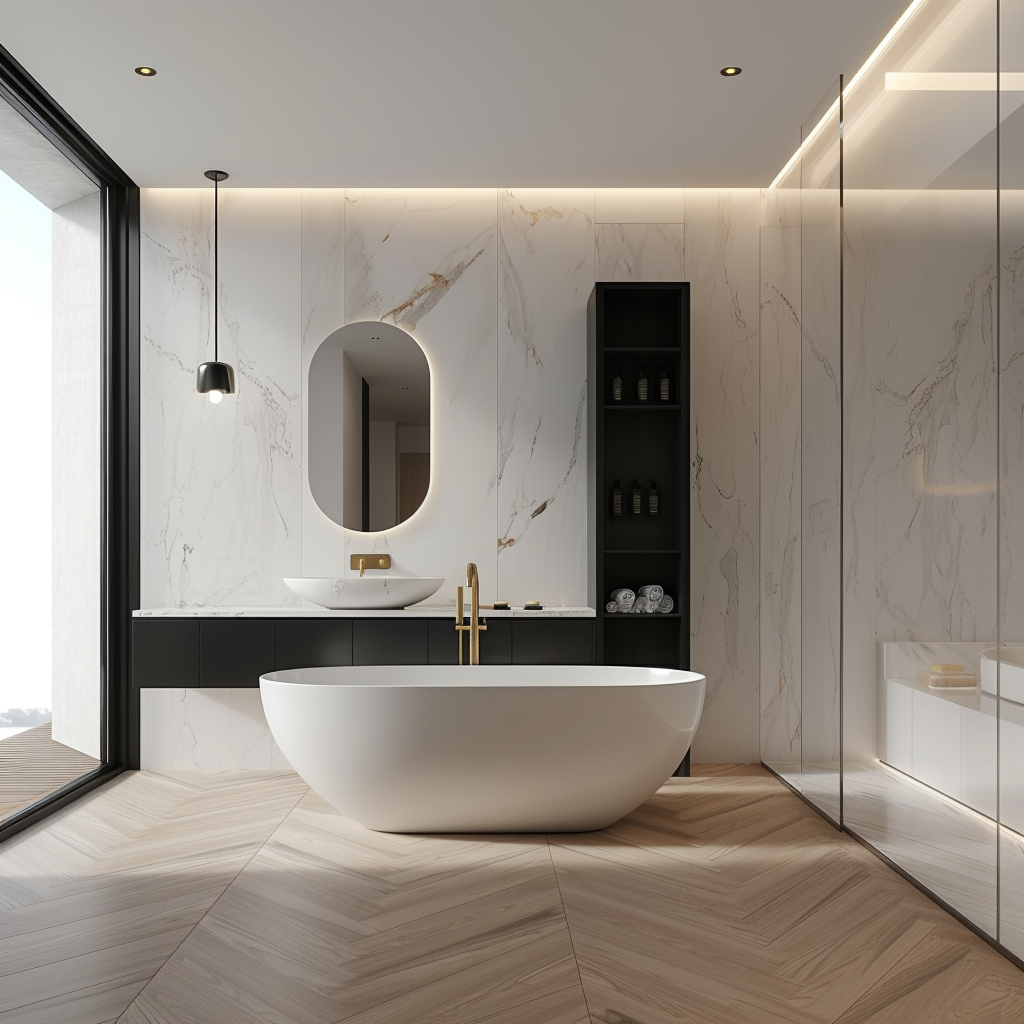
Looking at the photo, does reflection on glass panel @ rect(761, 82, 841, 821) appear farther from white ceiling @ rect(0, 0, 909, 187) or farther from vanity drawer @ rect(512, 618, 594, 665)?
vanity drawer @ rect(512, 618, 594, 665)

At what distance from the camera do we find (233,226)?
4.52 metres

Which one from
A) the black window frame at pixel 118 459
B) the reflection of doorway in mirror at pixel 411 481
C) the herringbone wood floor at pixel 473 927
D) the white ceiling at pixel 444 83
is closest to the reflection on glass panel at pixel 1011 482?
the herringbone wood floor at pixel 473 927

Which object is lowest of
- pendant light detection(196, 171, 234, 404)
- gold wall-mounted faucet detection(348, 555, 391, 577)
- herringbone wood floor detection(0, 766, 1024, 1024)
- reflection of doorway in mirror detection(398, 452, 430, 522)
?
herringbone wood floor detection(0, 766, 1024, 1024)

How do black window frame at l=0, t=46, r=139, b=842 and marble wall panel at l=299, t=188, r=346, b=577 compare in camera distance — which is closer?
black window frame at l=0, t=46, r=139, b=842

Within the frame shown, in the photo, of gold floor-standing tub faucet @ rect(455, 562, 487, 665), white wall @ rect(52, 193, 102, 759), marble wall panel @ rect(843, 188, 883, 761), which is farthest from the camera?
gold floor-standing tub faucet @ rect(455, 562, 487, 665)

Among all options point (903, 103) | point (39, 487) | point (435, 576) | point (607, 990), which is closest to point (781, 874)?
point (607, 990)

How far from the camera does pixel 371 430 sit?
14.8 ft

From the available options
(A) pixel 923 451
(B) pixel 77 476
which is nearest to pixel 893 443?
(A) pixel 923 451

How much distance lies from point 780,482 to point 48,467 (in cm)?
303

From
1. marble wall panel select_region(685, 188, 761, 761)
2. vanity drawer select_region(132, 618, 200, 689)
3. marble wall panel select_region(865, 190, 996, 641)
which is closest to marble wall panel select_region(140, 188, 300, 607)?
vanity drawer select_region(132, 618, 200, 689)

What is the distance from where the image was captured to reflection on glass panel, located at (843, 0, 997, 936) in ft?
8.00

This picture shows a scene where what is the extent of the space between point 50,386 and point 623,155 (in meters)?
2.52

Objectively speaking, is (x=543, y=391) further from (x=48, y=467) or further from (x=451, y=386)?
(x=48, y=467)

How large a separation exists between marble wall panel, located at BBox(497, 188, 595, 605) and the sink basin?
1.51 feet
